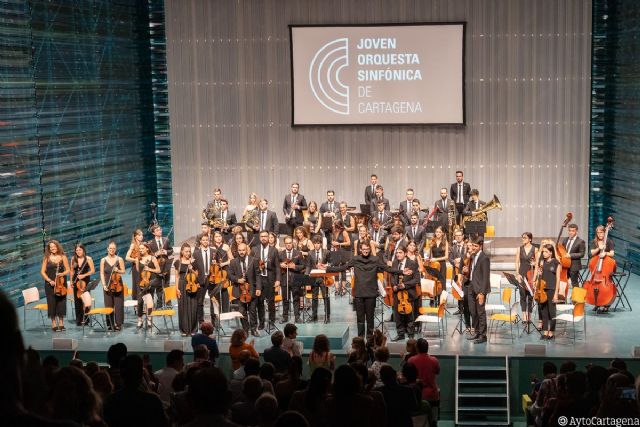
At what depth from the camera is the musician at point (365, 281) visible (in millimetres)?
12625

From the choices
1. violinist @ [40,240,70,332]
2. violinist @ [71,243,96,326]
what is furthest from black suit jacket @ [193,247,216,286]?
violinist @ [40,240,70,332]

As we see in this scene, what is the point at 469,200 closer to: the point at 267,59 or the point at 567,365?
the point at 267,59

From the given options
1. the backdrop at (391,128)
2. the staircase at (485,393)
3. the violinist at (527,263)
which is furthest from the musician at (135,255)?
the backdrop at (391,128)

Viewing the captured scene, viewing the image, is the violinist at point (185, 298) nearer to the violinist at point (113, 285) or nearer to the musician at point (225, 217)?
the violinist at point (113, 285)

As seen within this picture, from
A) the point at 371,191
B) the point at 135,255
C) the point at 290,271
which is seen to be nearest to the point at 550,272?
the point at 290,271

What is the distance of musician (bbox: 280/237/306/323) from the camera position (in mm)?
13719

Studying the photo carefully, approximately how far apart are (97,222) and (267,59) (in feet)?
16.8

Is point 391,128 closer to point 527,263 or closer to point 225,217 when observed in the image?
point 225,217

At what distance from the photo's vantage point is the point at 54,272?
44.4ft

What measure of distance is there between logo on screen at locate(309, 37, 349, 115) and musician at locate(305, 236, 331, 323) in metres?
6.11

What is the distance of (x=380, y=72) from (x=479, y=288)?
26.0 ft

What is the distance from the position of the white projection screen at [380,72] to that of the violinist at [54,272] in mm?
7793

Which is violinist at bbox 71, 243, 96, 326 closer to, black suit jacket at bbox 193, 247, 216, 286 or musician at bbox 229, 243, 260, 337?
black suit jacket at bbox 193, 247, 216, 286

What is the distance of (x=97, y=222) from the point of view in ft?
58.9
